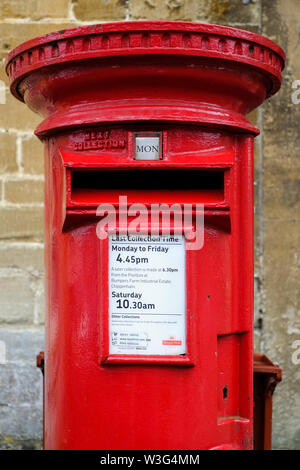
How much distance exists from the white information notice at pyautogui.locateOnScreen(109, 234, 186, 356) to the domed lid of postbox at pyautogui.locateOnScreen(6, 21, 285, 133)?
34 centimetres

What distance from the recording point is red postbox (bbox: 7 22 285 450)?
1.41 metres

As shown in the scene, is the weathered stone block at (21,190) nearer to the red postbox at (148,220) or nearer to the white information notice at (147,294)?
the red postbox at (148,220)

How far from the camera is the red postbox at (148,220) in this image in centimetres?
141

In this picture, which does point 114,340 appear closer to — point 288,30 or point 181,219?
point 181,219

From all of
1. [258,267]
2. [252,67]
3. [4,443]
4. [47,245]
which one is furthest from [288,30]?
[4,443]

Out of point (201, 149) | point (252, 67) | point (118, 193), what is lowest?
point (118, 193)

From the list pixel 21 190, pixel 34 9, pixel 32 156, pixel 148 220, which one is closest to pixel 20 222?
pixel 21 190

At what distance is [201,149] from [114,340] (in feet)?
1.86

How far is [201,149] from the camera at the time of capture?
1.45 metres

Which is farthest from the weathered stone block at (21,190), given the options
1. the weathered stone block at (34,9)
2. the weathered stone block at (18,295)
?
the weathered stone block at (34,9)

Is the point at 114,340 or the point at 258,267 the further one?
the point at 258,267

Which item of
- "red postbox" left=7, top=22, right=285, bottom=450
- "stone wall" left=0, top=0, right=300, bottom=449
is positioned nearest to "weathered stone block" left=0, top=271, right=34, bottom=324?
"stone wall" left=0, top=0, right=300, bottom=449

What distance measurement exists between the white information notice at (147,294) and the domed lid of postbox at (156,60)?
34 centimetres

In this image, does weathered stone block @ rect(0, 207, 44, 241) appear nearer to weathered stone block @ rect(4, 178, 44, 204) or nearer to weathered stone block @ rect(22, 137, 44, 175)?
weathered stone block @ rect(4, 178, 44, 204)
